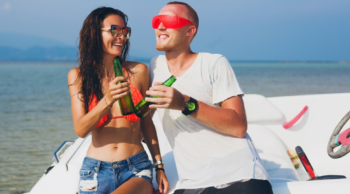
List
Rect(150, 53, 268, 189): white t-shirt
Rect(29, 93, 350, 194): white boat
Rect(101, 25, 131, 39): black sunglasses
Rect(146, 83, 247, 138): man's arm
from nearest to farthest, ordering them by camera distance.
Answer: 1. Rect(146, 83, 247, 138): man's arm
2. Rect(150, 53, 268, 189): white t-shirt
3. Rect(101, 25, 131, 39): black sunglasses
4. Rect(29, 93, 350, 194): white boat

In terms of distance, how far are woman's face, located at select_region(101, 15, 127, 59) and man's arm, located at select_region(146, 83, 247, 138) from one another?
632mm

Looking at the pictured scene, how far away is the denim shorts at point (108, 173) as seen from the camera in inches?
89.2

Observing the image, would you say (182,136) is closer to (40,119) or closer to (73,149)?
(73,149)

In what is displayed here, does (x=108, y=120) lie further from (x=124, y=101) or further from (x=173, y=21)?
(x=173, y=21)

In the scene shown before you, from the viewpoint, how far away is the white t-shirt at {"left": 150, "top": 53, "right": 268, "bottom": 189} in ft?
6.95

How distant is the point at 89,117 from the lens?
2.19 m

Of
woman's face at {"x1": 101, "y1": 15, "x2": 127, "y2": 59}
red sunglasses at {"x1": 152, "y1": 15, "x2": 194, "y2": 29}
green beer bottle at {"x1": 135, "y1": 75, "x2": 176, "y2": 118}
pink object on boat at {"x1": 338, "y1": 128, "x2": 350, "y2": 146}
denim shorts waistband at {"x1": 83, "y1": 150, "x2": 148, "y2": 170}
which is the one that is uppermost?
red sunglasses at {"x1": 152, "y1": 15, "x2": 194, "y2": 29}

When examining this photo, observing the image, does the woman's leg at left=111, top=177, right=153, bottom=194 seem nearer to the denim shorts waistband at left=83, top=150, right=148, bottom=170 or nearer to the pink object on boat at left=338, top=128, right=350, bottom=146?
the denim shorts waistband at left=83, top=150, right=148, bottom=170

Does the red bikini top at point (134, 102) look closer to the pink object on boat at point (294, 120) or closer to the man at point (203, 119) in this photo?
the man at point (203, 119)

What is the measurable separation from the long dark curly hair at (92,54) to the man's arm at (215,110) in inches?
24.8

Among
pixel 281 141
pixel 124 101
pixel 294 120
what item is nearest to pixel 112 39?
pixel 124 101

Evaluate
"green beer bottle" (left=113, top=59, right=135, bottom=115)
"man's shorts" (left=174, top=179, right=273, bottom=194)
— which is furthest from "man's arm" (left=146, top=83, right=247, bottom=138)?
"man's shorts" (left=174, top=179, right=273, bottom=194)

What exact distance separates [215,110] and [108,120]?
703 millimetres

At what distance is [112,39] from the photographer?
7.96 feet
